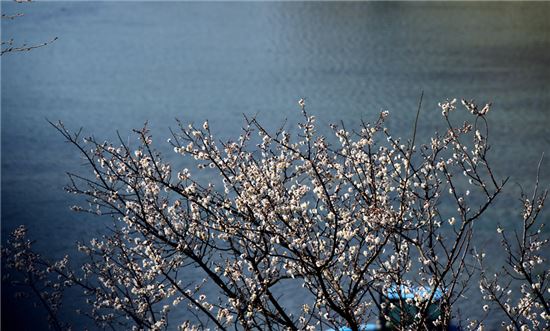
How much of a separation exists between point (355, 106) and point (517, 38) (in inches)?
276

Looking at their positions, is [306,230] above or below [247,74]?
below

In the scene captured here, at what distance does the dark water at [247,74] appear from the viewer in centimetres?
1211

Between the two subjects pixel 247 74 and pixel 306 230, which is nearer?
pixel 306 230

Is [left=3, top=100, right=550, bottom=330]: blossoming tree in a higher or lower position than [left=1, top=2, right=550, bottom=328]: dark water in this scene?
lower

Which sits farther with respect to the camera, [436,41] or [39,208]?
[436,41]

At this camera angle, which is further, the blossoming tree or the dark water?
the dark water

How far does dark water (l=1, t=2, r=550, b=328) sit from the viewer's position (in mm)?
12109

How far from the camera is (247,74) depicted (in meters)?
16.3

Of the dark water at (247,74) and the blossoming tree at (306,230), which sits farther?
the dark water at (247,74)

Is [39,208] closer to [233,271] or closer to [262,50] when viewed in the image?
[233,271]

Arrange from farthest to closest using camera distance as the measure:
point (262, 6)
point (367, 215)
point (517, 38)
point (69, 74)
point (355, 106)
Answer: point (262, 6), point (517, 38), point (69, 74), point (355, 106), point (367, 215)

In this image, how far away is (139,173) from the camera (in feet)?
13.7

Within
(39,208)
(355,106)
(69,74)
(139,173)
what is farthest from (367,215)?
(69,74)

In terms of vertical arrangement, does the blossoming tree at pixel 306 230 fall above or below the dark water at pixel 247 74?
below
